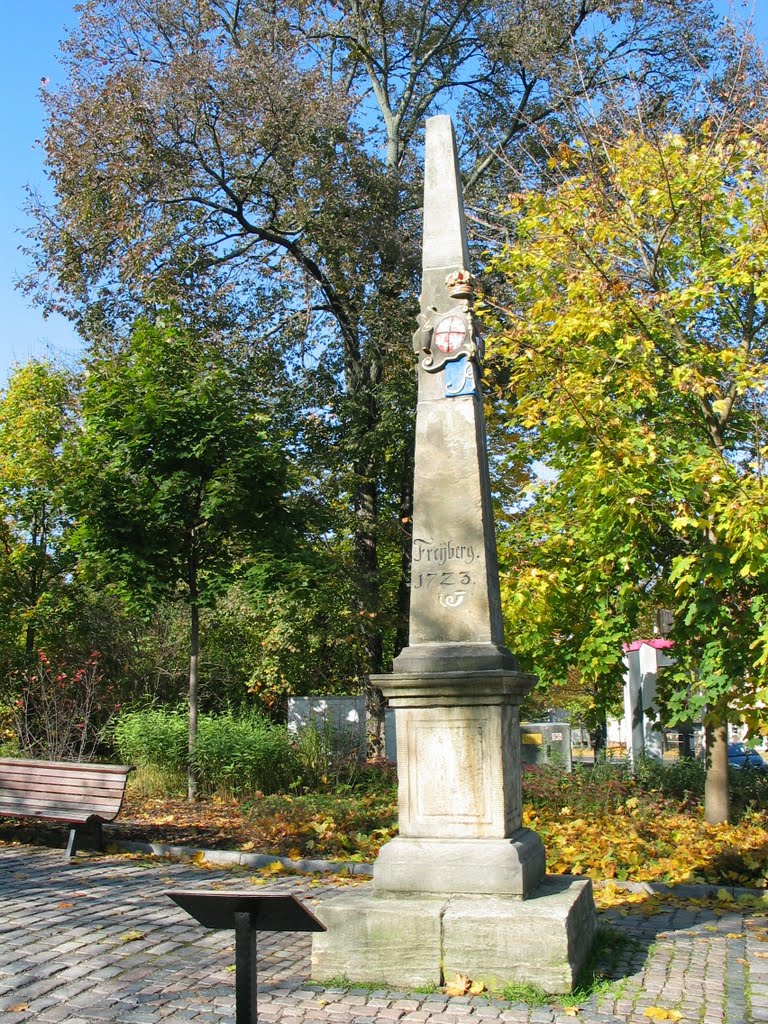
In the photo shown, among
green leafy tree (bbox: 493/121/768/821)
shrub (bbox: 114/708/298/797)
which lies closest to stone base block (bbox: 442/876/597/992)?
green leafy tree (bbox: 493/121/768/821)

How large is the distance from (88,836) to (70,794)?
0.51m

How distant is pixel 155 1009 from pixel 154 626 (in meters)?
14.6

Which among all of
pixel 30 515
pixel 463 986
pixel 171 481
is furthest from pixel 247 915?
pixel 30 515

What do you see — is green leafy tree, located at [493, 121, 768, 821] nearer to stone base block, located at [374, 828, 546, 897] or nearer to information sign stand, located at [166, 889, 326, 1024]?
stone base block, located at [374, 828, 546, 897]

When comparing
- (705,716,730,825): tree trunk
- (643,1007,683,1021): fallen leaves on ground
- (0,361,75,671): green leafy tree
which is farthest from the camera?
(0,361,75,671): green leafy tree

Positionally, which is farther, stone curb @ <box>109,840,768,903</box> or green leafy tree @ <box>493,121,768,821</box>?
green leafy tree @ <box>493,121,768,821</box>

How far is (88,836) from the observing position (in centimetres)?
977

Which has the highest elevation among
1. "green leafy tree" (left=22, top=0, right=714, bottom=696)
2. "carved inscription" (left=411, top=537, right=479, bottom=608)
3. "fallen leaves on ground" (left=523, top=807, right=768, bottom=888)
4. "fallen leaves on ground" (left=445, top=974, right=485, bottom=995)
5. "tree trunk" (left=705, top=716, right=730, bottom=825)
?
"green leafy tree" (left=22, top=0, right=714, bottom=696)

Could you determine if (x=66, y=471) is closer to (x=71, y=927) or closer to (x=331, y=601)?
(x=331, y=601)

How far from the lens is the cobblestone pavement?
474 cm

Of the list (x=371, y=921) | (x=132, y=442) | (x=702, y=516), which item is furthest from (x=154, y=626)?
(x=371, y=921)

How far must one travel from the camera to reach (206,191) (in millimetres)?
17453

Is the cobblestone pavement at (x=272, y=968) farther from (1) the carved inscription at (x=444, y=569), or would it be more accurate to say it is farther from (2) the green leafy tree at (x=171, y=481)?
(2) the green leafy tree at (x=171, y=481)

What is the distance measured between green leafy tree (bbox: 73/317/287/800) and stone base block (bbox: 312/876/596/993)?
7.08 metres
